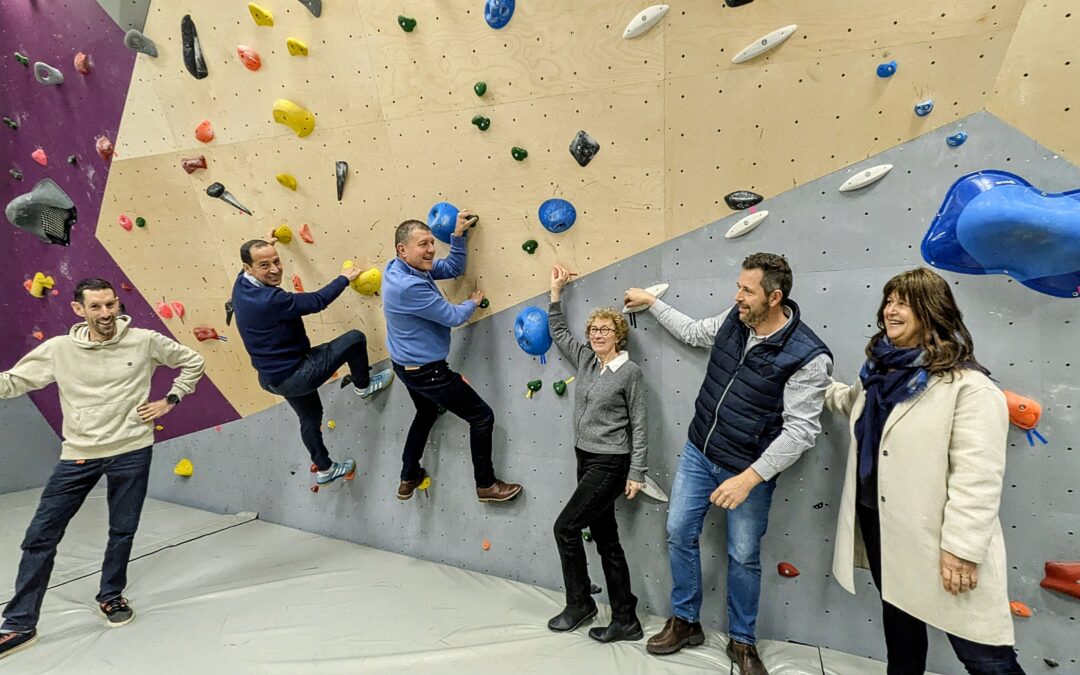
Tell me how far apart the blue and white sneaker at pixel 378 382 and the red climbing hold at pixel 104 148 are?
6.75 feet

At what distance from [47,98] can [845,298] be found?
4506 millimetres

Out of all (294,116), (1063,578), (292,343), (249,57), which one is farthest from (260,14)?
(1063,578)

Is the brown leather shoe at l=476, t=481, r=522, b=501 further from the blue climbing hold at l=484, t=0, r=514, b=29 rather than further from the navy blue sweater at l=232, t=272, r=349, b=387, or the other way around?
the blue climbing hold at l=484, t=0, r=514, b=29

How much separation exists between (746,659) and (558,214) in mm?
1871

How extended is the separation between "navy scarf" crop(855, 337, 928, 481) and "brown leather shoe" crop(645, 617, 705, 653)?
97 centimetres

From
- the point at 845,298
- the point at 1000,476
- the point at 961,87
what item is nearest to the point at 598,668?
the point at 1000,476

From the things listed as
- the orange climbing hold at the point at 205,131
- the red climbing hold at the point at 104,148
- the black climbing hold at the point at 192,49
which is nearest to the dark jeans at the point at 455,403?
the orange climbing hold at the point at 205,131

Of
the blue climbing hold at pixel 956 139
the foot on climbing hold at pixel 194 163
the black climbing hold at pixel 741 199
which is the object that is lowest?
the black climbing hold at pixel 741 199

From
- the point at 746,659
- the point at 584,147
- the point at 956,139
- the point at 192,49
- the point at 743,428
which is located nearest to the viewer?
the point at 956,139

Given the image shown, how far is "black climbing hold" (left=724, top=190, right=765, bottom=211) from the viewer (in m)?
2.03

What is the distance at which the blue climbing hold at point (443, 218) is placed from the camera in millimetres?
2504

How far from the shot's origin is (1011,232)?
156 cm

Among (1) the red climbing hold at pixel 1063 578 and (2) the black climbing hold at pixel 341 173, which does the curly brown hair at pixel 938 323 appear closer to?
(1) the red climbing hold at pixel 1063 578

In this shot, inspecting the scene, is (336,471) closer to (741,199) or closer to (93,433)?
(93,433)
